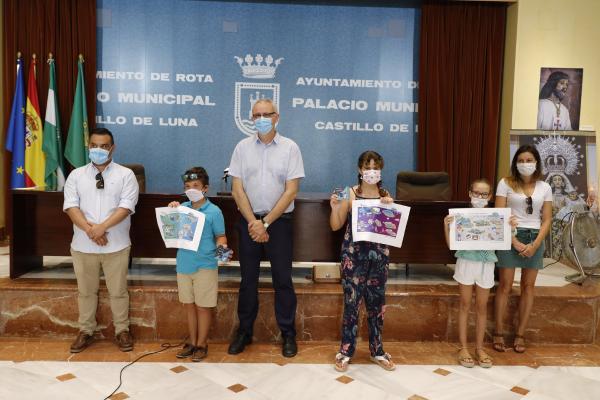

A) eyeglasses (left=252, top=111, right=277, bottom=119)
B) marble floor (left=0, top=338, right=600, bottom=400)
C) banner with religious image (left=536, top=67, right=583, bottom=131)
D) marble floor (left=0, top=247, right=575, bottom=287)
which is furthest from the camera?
banner with religious image (left=536, top=67, right=583, bottom=131)

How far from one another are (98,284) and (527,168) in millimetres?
2910

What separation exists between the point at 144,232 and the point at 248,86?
8.95 ft

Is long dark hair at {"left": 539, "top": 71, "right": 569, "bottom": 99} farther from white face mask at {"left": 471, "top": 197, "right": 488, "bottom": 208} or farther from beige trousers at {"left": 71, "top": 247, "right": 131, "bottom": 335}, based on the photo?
beige trousers at {"left": 71, "top": 247, "right": 131, "bottom": 335}

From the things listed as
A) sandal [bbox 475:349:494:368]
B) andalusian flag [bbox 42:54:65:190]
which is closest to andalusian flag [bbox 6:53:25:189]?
andalusian flag [bbox 42:54:65:190]

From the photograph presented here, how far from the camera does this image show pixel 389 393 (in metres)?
3.07

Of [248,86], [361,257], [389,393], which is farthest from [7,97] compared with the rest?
[389,393]

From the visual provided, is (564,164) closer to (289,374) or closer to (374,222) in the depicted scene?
(374,222)

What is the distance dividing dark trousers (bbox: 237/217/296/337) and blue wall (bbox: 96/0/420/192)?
3079mm

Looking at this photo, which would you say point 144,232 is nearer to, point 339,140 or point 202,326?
point 202,326

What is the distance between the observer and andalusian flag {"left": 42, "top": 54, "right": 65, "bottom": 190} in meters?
5.90

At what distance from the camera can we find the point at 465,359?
350 cm

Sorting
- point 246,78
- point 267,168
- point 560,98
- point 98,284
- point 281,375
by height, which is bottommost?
point 281,375

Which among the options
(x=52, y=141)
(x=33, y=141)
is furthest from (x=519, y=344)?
(x=33, y=141)

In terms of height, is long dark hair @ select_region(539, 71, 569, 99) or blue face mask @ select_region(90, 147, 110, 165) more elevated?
long dark hair @ select_region(539, 71, 569, 99)
